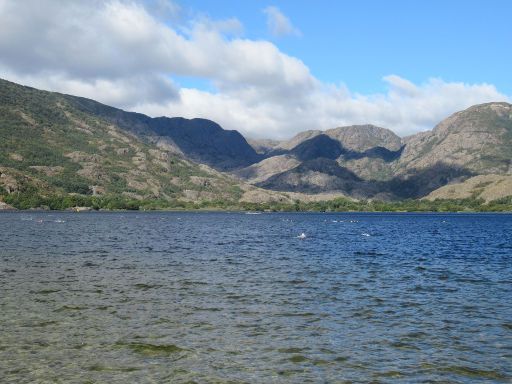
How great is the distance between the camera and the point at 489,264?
73.9 m

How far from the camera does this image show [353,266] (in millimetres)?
69000

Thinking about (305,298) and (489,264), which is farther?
(489,264)

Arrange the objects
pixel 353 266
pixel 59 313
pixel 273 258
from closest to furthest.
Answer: pixel 59 313 → pixel 353 266 → pixel 273 258

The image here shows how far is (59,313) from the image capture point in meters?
36.4

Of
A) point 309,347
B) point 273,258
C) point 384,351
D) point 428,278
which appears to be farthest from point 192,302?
point 273,258

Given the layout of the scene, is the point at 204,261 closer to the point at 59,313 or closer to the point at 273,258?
the point at 273,258

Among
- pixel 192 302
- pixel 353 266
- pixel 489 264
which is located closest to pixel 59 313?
pixel 192 302

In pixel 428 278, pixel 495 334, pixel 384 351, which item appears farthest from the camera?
pixel 428 278

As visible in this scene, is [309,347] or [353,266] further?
[353,266]

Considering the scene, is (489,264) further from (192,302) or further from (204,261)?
(192,302)

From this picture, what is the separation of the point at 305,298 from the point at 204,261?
101 feet

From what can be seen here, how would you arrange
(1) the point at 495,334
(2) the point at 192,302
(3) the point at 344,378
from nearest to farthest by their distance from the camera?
(3) the point at 344,378
(1) the point at 495,334
(2) the point at 192,302

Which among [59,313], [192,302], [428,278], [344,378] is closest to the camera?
[344,378]

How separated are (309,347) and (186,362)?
7152mm
